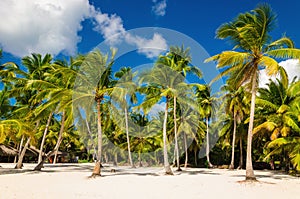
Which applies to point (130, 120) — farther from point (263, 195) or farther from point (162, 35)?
point (263, 195)

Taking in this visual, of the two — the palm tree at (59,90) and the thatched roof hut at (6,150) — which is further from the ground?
the palm tree at (59,90)

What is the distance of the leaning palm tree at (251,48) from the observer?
1345cm

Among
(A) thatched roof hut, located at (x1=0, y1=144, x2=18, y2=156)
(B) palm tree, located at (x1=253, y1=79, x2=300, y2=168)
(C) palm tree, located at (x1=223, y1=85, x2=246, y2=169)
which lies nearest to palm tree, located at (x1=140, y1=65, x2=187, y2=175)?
(B) palm tree, located at (x1=253, y1=79, x2=300, y2=168)

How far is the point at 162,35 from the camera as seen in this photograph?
760 inches

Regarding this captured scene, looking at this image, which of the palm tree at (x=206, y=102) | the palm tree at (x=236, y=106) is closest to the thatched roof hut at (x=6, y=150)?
the palm tree at (x=206, y=102)

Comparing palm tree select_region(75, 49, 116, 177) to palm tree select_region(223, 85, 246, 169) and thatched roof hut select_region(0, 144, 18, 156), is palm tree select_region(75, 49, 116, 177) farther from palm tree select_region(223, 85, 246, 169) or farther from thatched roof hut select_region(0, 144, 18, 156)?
thatched roof hut select_region(0, 144, 18, 156)

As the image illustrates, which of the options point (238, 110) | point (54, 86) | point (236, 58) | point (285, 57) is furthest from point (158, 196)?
point (238, 110)

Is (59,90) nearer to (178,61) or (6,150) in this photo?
(178,61)

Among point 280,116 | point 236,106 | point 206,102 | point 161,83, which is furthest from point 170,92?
point 206,102

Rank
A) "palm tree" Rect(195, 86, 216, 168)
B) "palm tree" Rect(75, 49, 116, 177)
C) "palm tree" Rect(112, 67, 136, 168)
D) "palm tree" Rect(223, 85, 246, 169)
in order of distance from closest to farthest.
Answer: "palm tree" Rect(112, 67, 136, 168)
"palm tree" Rect(75, 49, 116, 177)
"palm tree" Rect(223, 85, 246, 169)
"palm tree" Rect(195, 86, 216, 168)

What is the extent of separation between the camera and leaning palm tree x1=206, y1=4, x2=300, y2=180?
13445 millimetres

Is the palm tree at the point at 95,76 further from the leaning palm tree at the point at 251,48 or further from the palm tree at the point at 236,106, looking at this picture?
the palm tree at the point at 236,106

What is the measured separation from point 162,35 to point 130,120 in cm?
1828

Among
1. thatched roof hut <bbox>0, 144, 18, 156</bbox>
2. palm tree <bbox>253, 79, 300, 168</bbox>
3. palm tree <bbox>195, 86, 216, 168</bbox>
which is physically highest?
palm tree <bbox>195, 86, 216, 168</bbox>
